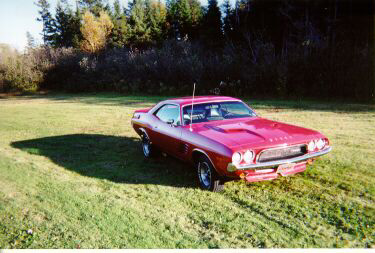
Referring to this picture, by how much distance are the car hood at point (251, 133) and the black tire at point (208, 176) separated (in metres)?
0.43

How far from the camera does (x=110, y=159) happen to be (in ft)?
22.9

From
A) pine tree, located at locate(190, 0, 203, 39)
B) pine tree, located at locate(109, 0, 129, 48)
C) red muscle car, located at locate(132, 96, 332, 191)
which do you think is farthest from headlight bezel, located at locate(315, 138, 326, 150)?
pine tree, located at locate(109, 0, 129, 48)

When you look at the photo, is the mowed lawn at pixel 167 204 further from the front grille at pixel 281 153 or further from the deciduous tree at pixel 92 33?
the deciduous tree at pixel 92 33

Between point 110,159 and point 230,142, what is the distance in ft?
11.4

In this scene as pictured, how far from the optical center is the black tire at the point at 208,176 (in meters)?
4.74

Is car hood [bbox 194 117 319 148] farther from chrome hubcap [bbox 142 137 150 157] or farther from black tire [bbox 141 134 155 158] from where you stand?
chrome hubcap [bbox 142 137 150 157]

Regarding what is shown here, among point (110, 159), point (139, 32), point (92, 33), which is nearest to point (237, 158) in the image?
point (110, 159)

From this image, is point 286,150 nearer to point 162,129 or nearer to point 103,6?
point 162,129

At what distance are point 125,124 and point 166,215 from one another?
25.3 feet

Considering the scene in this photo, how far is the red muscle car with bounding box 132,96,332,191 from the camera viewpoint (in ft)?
14.3

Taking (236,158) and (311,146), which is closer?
(236,158)

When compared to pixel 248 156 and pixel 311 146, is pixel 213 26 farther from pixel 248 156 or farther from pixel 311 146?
pixel 248 156

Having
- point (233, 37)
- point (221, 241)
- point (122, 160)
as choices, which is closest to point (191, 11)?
point (233, 37)
